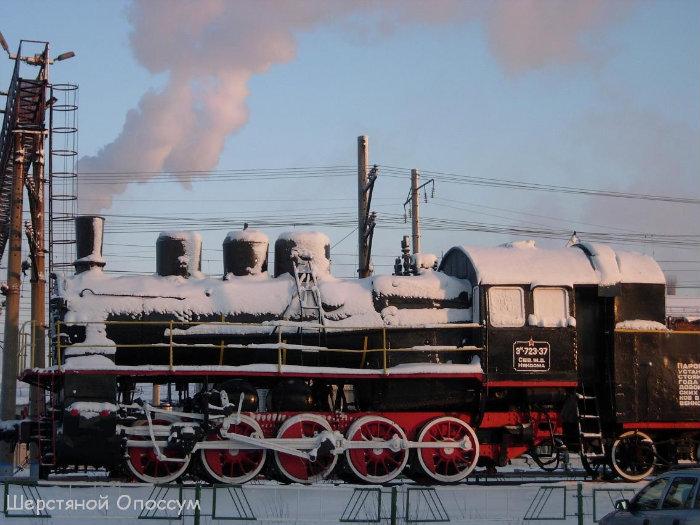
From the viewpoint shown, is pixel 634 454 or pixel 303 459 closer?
pixel 303 459

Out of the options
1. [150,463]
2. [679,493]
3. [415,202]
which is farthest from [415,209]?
[679,493]

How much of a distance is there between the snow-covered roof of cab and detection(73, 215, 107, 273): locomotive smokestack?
22.1 ft

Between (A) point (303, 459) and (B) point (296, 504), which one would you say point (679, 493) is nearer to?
(B) point (296, 504)

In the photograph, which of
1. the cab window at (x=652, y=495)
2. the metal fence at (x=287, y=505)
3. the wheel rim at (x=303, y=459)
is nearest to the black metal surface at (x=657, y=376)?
the metal fence at (x=287, y=505)

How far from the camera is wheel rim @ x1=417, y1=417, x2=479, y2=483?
17125 millimetres

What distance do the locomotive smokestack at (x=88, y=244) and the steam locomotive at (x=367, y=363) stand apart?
28 millimetres

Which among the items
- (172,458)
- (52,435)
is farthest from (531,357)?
(52,435)

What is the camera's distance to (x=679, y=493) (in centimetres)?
1078

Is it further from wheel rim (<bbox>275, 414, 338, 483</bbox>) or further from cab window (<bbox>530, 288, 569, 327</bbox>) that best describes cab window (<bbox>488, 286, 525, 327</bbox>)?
wheel rim (<bbox>275, 414, 338, 483</bbox>)

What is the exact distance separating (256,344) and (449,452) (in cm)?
395

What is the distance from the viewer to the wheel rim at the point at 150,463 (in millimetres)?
16297

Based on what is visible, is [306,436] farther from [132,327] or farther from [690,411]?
[690,411]

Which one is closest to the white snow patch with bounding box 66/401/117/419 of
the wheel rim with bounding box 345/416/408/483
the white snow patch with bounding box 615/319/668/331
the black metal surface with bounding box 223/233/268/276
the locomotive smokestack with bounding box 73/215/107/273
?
the locomotive smokestack with bounding box 73/215/107/273

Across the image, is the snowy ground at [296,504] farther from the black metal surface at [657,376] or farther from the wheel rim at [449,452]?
the black metal surface at [657,376]
